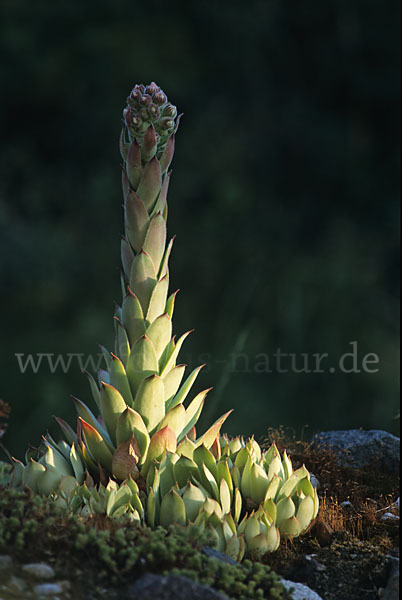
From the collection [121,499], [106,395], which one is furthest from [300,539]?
[106,395]

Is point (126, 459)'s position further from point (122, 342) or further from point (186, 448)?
point (122, 342)

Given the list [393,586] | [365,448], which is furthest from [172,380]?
[365,448]

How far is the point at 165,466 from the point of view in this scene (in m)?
2.37

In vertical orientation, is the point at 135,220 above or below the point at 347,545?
above

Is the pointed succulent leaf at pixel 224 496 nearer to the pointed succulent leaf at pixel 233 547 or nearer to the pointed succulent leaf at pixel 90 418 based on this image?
the pointed succulent leaf at pixel 233 547

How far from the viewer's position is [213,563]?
6.29 ft

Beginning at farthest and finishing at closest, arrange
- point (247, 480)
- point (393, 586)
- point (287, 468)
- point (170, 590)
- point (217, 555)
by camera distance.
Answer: point (287, 468) < point (247, 480) < point (393, 586) < point (217, 555) < point (170, 590)

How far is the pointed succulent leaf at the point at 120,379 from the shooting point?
8.09 feet

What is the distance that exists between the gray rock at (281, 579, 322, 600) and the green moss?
87 millimetres

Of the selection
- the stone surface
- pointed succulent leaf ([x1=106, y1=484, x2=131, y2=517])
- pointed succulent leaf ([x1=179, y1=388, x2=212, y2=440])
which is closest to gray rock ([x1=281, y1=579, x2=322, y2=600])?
the stone surface

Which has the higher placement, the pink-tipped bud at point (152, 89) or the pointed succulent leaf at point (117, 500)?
the pink-tipped bud at point (152, 89)

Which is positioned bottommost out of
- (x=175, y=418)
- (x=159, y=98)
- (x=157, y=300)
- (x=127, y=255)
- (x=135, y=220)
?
(x=175, y=418)

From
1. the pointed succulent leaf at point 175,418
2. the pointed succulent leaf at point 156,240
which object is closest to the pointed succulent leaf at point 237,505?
the pointed succulent leaf at point 175,418

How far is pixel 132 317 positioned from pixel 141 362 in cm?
17
